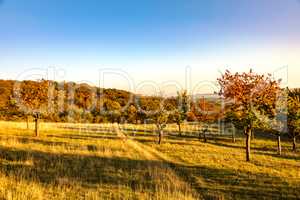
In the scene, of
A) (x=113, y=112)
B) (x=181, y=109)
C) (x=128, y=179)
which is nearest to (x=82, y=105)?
(x=113, y=112)

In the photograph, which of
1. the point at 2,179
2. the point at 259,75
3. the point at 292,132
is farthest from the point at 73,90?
the point at 2,179

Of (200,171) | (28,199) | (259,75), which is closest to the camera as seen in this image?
(28,199)

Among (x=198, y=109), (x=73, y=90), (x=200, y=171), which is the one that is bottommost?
(x=200, y=171)

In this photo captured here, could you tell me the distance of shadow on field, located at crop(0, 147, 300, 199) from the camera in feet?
50.8

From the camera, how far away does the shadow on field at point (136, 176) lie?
1549 cm

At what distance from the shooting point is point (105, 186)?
49.0 ft

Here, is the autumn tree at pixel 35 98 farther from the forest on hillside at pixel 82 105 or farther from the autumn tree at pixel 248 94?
the autumn tree at pixel 248 94

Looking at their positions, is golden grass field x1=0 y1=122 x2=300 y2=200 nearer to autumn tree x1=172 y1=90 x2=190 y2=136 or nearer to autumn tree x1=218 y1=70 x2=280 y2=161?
autumn tree x1=218 y1=70 x2=280 y2=161

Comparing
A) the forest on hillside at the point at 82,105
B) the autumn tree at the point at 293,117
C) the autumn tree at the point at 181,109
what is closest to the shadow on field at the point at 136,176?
the forest on hillside at the point at 82,105

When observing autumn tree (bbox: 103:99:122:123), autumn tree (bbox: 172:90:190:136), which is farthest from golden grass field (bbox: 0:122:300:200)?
autumn tree (bbox: 103:99:122:123)

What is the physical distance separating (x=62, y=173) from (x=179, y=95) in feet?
155

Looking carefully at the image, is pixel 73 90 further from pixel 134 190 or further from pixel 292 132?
pixel 134 190

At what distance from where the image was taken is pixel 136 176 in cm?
1761

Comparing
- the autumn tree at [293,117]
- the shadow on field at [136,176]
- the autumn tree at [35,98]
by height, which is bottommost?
the shadow on field at [136,176]
